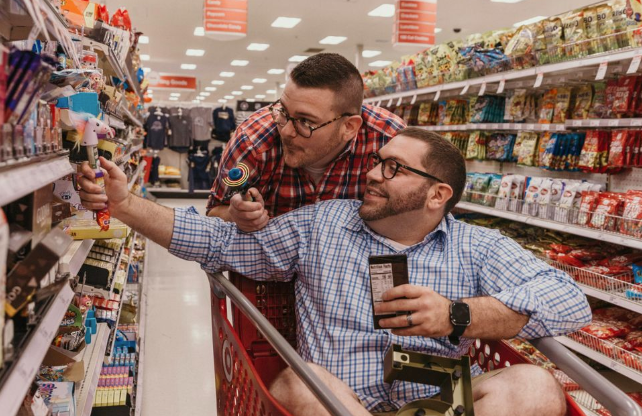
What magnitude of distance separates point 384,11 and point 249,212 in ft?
33.6

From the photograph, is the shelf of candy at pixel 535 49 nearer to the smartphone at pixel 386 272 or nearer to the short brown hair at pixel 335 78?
the short brown hair at pixel 335 78

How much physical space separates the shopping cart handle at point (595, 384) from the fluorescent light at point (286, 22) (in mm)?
11439

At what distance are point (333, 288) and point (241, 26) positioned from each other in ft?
25.2

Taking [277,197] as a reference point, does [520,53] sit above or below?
above

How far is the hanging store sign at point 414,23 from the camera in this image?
30.0 ft

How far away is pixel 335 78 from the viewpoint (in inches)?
79.4

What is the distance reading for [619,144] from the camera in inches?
146

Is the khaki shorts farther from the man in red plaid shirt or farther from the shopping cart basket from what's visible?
the man in red plaid shirt

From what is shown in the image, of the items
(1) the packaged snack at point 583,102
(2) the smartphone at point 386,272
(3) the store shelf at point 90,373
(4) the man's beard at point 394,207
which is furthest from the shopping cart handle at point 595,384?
(1) the packaged snack at point 583,102

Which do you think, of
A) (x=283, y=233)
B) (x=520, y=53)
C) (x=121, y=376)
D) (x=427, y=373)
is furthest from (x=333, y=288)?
(x=520, y=53)

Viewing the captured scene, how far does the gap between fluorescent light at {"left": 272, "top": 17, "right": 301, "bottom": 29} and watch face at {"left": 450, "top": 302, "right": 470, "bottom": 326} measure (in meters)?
11.3

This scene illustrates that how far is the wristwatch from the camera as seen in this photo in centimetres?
155

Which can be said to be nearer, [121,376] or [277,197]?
[277,197]

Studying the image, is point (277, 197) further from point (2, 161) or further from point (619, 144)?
point (619, 144)
